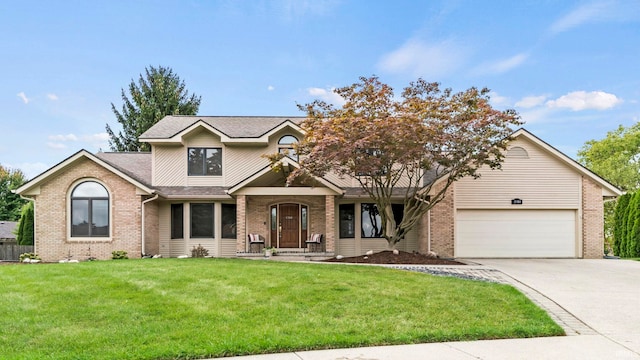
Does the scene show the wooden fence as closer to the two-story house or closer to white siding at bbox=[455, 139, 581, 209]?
the two-story house

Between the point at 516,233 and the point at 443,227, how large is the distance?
2995 mm

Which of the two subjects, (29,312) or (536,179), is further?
(536,179)

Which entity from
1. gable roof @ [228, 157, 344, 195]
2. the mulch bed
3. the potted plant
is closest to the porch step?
the potted plant

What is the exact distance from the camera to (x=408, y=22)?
17.8m

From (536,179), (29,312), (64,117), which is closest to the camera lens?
(29,312)

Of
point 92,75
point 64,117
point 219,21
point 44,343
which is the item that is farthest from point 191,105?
point 44,343

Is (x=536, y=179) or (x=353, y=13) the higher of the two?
(x=353, y=13)

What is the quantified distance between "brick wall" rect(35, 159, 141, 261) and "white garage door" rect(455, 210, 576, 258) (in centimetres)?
1248

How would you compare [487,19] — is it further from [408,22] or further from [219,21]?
[219,21]

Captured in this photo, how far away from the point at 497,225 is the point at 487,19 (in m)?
7.83

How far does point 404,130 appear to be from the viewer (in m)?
14.5

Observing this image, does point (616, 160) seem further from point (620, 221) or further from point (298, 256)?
point (298, 256)

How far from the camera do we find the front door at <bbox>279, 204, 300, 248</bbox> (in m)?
19.5

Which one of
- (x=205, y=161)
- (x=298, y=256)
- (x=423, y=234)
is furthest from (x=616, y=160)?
(x=205, y=161)
